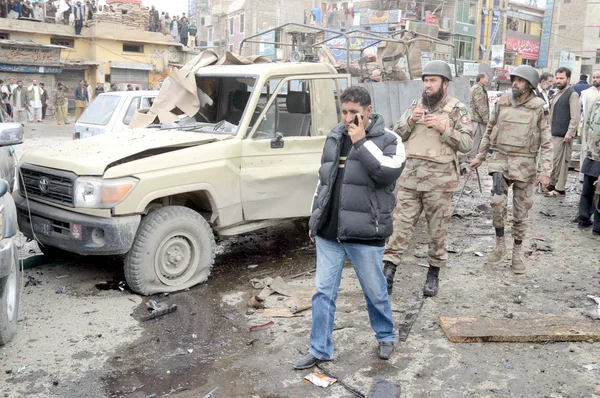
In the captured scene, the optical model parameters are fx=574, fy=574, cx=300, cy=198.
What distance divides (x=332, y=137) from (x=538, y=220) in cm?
549

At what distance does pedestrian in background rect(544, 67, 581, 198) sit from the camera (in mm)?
8500


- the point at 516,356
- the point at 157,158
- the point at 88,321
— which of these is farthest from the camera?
the point at 157,158

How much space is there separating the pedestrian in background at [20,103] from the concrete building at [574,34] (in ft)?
152

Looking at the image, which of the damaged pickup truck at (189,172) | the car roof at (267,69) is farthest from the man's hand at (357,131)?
the car roof at (267,69)

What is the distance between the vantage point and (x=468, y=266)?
5.98 meters

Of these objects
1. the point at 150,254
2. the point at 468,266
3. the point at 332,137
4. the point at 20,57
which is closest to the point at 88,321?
the point at 150,254

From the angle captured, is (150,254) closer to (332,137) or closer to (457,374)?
(332,137)

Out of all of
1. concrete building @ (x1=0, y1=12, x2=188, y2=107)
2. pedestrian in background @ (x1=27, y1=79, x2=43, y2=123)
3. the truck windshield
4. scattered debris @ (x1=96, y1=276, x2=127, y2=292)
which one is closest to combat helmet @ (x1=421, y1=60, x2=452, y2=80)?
scattered debris @ (x1=96, y1=276, x2=127, y2=292)

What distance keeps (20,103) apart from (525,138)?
876 inches

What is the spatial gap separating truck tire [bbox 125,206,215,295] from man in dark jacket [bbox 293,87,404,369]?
69.5 inches

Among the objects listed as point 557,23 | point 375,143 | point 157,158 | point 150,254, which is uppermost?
point 557,23

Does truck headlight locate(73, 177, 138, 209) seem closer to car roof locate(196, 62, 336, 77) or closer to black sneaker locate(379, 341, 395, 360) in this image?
car roof locate(196, 62, 336, 77)

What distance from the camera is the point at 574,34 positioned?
55.4 metres

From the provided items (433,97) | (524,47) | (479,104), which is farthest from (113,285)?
(524,47)
